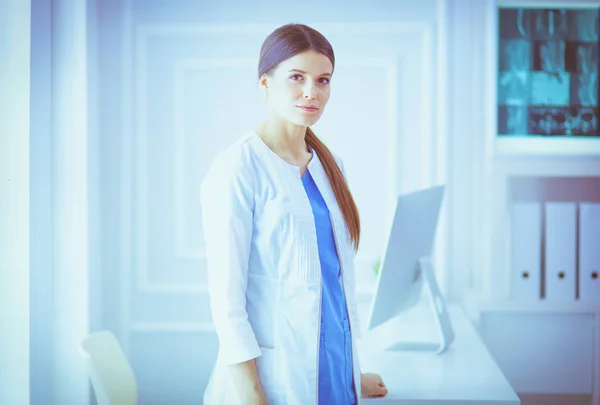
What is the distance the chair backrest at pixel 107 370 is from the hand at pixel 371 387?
634 mm

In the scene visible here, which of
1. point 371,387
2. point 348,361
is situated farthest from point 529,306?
point 348,361

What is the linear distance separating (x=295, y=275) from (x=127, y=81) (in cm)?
120

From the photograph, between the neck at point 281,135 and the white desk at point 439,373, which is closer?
the neck at point 281,135

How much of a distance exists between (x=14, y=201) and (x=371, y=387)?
0.87m

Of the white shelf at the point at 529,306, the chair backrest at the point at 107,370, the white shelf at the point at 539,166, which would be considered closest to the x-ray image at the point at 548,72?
the white shelf at the point at 539,166

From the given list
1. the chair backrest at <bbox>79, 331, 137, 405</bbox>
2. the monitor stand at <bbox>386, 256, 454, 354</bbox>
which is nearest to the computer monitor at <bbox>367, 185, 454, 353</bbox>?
the monitor stand at <bbox>386, 256, 454, 354</bbox>

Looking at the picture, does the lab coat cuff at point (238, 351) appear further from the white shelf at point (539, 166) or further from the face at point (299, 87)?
the white shelf at point (539, 166)

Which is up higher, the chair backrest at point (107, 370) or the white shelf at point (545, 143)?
the white shelf at point (545, 143)

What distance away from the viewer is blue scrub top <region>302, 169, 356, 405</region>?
4.41 ft

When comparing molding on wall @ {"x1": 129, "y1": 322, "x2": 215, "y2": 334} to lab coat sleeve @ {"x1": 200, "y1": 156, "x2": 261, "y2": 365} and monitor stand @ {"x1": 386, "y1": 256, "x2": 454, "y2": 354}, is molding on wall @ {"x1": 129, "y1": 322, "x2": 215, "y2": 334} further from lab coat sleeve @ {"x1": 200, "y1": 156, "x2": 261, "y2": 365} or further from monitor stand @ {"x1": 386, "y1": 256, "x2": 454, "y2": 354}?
lab coat sleeve @ {"x1": 200, "y1": 156, "x2": 261, "y2": 365}

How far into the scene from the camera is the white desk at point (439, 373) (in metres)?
1.49

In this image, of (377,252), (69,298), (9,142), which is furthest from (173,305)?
(9,142)

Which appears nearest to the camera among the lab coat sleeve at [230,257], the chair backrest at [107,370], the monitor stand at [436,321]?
the lab coat sleeve at [230,257]

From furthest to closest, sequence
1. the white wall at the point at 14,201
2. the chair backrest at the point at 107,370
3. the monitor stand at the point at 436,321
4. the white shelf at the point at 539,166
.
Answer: the white shelf at the point at 539,166 < the monitor stand at the point at 436,321 < the chair backrest at the point at 107,370 < the white wall at the point at 14,201
